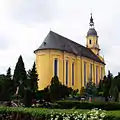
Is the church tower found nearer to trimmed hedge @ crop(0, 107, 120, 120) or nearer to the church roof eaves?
the church roof eaves

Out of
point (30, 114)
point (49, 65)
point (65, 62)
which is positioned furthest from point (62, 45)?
point (30, 114)

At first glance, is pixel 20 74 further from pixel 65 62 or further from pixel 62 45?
pixel 62 45

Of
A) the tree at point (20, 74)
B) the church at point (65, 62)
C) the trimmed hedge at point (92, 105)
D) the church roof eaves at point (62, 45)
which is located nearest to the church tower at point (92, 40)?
the church at point (65, 62)

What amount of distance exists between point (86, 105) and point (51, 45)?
4364cm

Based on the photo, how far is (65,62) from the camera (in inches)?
2544

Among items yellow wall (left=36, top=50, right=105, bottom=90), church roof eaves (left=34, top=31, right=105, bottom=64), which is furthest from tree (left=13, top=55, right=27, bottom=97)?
church roof eaves (left=34, top=31, right=105, bottom=64)

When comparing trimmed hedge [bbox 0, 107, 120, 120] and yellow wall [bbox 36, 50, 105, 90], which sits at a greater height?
yellow wall [bbox 36, 50, 105, 90]

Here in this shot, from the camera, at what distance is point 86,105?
69.2 feet

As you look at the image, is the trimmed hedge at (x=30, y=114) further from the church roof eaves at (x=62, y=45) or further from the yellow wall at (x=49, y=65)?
the church roof eaves at (x=62, y=45)

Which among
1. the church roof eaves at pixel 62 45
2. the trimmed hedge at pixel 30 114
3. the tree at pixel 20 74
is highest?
the church roof eaves at pixel 62 45

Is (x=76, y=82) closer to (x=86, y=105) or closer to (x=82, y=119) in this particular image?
(x=86, y=105)

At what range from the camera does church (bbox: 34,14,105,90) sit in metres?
62.7

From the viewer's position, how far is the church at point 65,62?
62.7 m

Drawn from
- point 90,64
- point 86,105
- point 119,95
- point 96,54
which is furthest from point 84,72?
point 86,105
